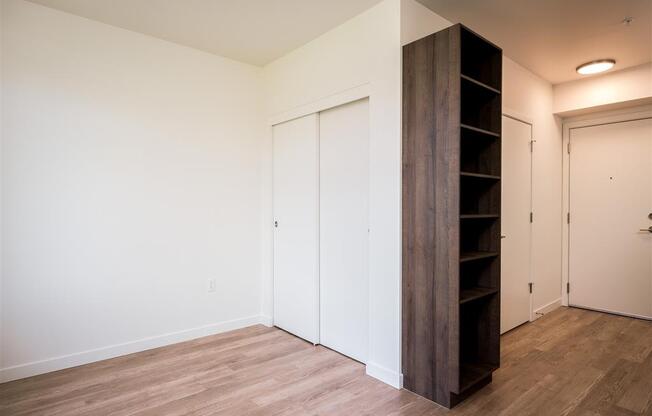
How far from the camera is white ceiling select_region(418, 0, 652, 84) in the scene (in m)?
2.59

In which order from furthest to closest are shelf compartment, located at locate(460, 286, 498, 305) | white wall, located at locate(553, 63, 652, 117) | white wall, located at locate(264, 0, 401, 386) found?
white wall, located at locate(553, 63, 652, 117) < white wall, located at locate(264, 0, 401, 386) < shelf compartment, located at locate(460, 286, 498, 305)

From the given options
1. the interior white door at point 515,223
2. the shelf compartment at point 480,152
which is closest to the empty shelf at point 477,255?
the shelf compartment at point 480,152

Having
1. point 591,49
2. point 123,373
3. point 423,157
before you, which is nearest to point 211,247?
point 123,373

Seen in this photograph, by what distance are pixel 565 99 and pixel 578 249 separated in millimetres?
1772

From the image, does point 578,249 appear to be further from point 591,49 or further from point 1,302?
point 1,302

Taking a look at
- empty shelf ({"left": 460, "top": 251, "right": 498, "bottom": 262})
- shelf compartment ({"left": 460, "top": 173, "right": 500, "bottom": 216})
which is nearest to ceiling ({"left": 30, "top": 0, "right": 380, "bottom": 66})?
shelf compartment ({"left": 460, "top": 173, "right": 500, "bottom": 216})

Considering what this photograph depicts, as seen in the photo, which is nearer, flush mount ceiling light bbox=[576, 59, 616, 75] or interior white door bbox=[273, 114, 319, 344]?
interior white door bbox=[273, 114, 319, 344]

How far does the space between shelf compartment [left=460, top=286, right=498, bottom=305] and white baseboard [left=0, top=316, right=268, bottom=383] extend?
81.8 inches

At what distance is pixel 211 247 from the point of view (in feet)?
11.4

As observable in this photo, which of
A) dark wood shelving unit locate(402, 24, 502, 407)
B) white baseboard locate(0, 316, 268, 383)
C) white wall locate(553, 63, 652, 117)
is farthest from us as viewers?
white wall locate(553, 63, 652, 117)

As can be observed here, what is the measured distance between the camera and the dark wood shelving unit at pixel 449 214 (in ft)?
7.07

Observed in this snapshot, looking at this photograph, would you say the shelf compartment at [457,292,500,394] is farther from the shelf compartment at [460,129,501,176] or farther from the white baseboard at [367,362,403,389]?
the shelf compartment at [460,129,501,176]

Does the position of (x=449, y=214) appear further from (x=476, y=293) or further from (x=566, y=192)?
(x=566, y=192)

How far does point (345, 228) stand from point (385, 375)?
1108 millimetres
